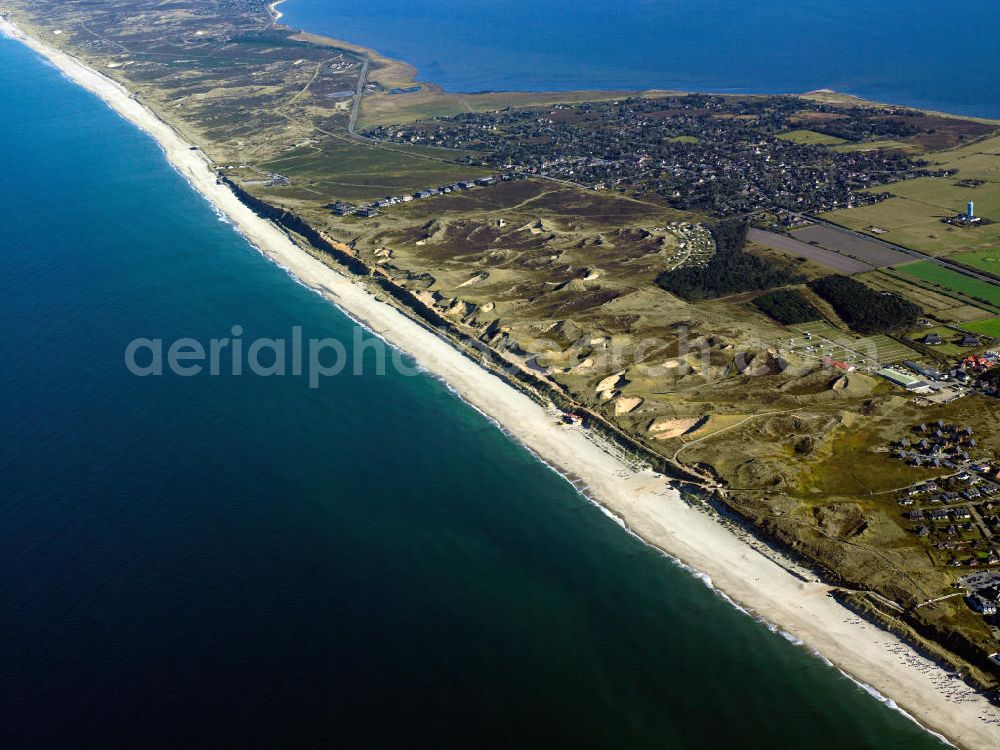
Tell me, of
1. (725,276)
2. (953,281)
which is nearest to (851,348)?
(725,276)

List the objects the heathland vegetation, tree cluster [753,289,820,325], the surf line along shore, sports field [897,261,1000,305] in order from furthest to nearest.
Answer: the heathland vegetation → sports field [897,261,1000,305] → tree cluster [753,289,820,325] → the surf line along shore

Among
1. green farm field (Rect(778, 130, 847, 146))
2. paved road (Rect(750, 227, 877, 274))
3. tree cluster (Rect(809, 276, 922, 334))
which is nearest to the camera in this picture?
tree cluster (Rect(809, 276, 922, 334))

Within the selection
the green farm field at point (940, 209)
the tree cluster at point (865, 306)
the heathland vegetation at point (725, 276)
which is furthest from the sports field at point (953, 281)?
the heathland vegetation at point (725, 276)

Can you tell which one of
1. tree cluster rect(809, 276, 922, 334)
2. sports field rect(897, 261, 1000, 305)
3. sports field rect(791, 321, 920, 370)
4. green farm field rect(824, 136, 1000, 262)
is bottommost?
sports field rect(791, 321, 920, 370)

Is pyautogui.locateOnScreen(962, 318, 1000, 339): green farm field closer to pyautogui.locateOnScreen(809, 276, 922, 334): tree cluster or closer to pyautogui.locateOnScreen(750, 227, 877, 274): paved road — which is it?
pyautogui.locateOnScreen(809, 276, 922, 334): tree cluster

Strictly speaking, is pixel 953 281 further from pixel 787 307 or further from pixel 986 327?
pixel 787 307

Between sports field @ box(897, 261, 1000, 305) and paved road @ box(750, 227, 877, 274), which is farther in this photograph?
paved road @ box(750, 227, 877, 274)

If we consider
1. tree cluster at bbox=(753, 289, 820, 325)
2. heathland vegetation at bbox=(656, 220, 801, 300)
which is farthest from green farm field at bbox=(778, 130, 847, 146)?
tree cluster at bbox=(753, 289, 820, 325)
